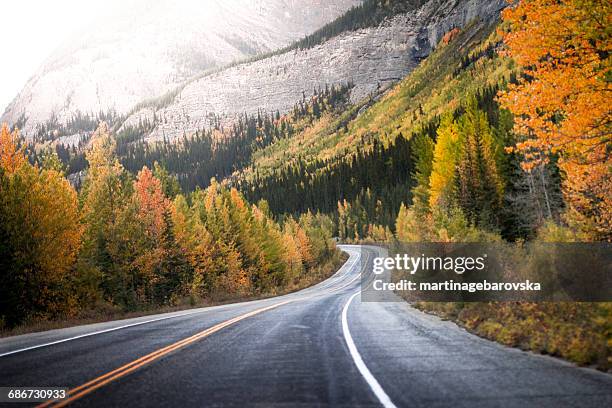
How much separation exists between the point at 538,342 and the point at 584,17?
5.93 m

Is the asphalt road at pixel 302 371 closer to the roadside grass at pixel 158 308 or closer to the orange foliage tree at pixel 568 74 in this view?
the orange foliage tree at pixel 568 74

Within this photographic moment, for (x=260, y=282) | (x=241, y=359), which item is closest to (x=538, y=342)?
(x=241, y=359)

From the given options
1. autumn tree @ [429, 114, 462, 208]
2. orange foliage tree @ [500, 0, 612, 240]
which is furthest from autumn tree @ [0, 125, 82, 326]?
autumn tree @ [429, 114, 462, 208]

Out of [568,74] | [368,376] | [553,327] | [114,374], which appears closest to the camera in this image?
[368,376]

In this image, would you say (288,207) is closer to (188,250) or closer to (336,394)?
(188,250)

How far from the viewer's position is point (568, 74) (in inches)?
316

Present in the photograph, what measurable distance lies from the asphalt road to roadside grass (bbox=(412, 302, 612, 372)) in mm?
402

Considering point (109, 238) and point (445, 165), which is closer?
point (109, 238)

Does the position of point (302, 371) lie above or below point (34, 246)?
below

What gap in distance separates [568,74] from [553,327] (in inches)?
193

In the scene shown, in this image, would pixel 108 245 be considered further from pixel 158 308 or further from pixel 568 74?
pixel 568 74

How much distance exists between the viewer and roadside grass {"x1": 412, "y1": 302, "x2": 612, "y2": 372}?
22.5ft

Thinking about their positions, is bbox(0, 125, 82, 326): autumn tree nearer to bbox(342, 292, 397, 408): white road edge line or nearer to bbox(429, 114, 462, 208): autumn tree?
bbox(342, 292, 397, 408): white road edge line

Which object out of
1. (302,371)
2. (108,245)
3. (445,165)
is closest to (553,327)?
(302,371)
